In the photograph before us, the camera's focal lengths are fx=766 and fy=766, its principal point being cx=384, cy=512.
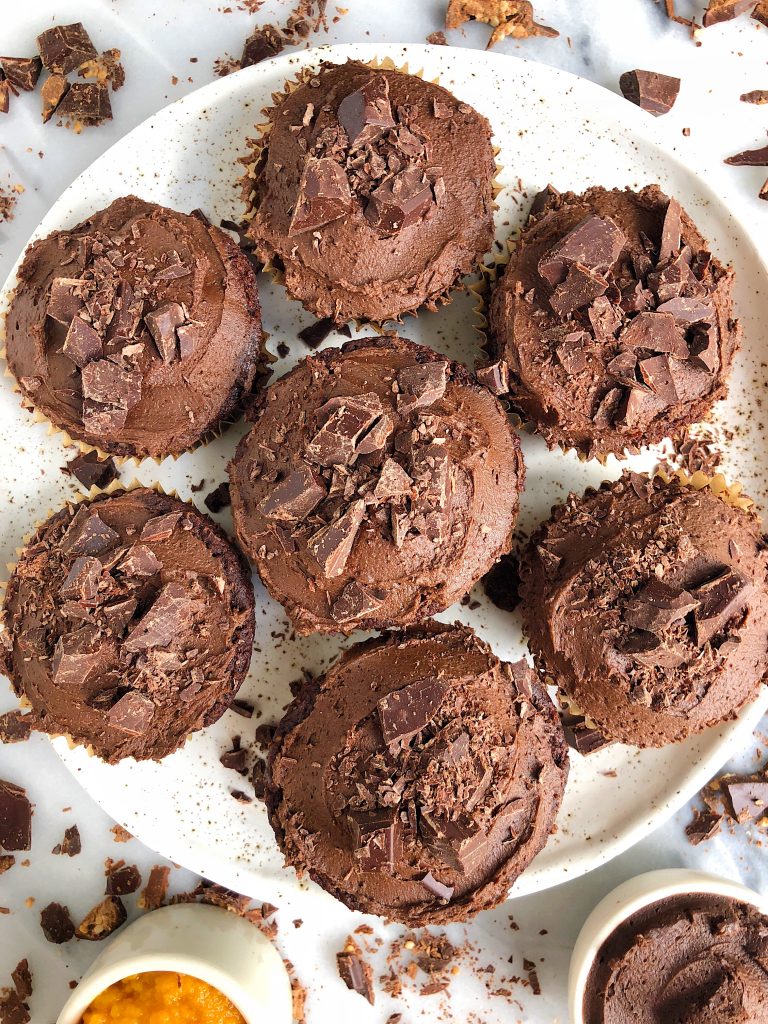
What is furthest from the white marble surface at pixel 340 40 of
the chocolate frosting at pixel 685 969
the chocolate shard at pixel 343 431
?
the chocolate shard at pixel 343 431

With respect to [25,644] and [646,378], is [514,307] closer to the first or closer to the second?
[646,378]

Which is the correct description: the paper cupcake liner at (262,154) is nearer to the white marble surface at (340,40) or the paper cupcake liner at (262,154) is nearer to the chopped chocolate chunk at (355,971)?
the white marble surface at (340,40)

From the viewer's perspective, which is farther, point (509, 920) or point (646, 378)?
point (509, 920)

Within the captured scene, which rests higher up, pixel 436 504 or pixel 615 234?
pixel 615 234

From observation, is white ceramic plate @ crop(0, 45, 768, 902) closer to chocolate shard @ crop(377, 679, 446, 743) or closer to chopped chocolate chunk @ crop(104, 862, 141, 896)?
chopped chocolate chunk @ crop(104, 862, 141, 896)

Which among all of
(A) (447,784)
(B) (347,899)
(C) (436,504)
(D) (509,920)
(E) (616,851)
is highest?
(C) (436,504)

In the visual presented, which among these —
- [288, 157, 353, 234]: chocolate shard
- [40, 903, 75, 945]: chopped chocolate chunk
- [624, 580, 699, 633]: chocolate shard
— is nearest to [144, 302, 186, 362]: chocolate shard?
[288, 157, 353, 234]: chocolate shard

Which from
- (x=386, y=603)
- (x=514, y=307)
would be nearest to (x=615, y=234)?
(x=514, y=307)

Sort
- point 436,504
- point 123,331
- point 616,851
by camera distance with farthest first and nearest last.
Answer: point 616,851, point 123,331, point 436,504
